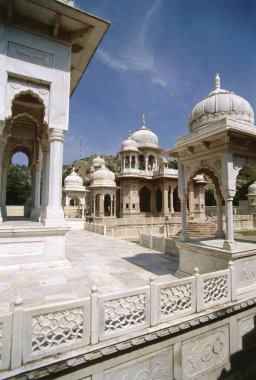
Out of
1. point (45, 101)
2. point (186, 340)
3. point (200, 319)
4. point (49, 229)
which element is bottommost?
point (186, 340)

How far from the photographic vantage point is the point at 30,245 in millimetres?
7055

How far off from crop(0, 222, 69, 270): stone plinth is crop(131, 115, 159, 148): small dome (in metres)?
29.0

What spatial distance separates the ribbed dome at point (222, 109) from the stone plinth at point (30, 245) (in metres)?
5.50

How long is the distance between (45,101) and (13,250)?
4749 mm

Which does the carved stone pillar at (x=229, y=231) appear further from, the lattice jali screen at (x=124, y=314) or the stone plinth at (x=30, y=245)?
the stone plinth at (x=30, y=245)

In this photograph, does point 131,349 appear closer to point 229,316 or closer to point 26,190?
point 229,316

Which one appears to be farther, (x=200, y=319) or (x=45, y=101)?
(x=45, y=101)

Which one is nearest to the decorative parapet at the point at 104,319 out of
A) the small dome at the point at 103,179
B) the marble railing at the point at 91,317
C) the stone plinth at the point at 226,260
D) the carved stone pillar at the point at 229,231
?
the marble railing at the point at 91,317

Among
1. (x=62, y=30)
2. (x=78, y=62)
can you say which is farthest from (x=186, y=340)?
(x=78, y=62)

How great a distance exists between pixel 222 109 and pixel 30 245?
22.9 ft

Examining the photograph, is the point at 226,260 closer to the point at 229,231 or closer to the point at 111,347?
the point at 229,231

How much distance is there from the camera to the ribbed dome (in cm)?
702

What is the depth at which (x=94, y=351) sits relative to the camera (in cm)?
326

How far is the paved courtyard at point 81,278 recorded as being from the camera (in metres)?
4.98
